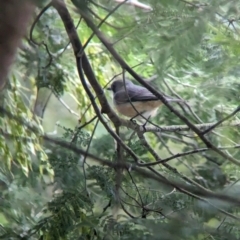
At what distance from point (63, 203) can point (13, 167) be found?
40.7 inches

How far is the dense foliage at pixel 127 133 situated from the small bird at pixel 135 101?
0.11 m

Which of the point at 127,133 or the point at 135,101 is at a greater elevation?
the point at 135,101

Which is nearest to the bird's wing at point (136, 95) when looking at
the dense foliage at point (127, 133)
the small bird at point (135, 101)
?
the small bird at point (135, 101)

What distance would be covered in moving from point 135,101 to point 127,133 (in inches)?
9.1

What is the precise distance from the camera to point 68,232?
1998 mm

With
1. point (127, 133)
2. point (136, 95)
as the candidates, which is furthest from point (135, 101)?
point (127, 133)

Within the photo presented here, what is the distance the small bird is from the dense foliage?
11 cm

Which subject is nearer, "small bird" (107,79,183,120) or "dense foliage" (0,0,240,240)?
"dense foliage" (0,0,240,240)

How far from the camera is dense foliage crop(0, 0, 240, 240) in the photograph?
154 cm

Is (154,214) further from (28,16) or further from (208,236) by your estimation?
(28,16)

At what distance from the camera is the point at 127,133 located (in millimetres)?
3303

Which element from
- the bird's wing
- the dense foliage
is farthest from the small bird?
the dense foliage

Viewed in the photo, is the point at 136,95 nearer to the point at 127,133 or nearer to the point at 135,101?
the point at 135,101

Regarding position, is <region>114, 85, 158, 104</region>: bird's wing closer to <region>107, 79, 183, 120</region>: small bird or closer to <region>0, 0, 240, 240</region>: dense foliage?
<region>107, 79, 183, 120</region>: small bird
